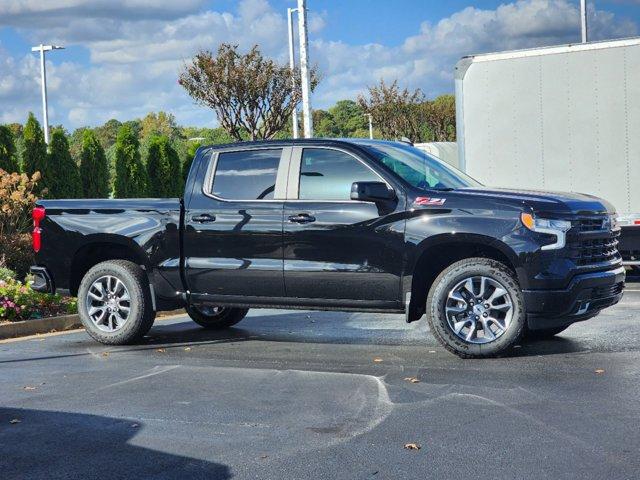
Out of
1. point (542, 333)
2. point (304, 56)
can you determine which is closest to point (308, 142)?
point (542, 333)

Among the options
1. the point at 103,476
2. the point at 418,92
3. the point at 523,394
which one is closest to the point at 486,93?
the point at 523,394

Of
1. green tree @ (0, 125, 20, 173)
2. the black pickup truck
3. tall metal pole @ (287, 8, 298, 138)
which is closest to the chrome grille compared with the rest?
the black pickup truck

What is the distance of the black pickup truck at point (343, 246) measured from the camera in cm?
889

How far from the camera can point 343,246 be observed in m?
9.42

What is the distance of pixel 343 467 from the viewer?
5.71 meters

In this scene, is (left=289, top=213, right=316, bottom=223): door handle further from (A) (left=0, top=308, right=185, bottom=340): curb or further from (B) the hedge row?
(B) the hedge row

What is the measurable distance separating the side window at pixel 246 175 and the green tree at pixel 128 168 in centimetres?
2126

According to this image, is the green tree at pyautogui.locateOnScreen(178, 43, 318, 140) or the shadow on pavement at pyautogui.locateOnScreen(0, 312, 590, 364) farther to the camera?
the green tree at pyautogui.locateOnScreen(178, 43, 318, 140)

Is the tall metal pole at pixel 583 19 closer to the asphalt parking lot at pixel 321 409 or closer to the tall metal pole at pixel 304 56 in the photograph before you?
the tall metal pole at pixel 304 56

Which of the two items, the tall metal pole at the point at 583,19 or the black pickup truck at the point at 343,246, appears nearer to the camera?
the black pickup truck at the point at 343,246

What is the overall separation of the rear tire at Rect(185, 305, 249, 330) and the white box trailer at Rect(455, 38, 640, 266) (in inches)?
226

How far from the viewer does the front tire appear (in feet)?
29.6

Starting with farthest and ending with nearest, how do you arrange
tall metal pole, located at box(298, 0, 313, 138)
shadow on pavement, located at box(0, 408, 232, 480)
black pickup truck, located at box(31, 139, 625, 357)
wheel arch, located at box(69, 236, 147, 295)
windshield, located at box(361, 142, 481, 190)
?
tall metal pole, located at box(298, 0, 313, 138) < wheel arch, located at box(69, 236, 147, 295) < windshield, located at box(361, 142, 481, 190) < black pickup truck, located at box(31, 139, 625, 357) < shadow on pavement, located at box(0, 408, 232, 480)

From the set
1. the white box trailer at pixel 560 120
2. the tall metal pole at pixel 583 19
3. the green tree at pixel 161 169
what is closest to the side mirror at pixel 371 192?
the white box trailer at pixel 560 120
